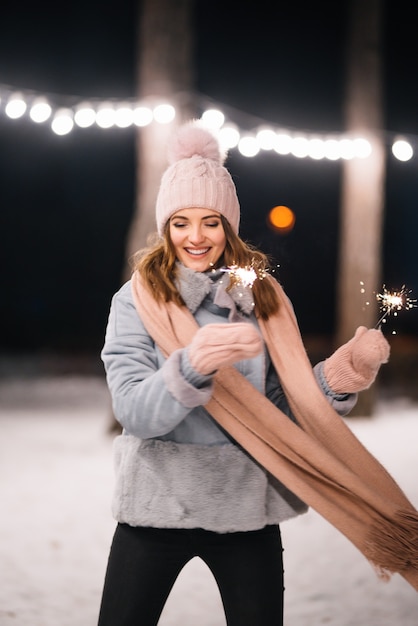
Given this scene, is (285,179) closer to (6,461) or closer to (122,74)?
(122,74)

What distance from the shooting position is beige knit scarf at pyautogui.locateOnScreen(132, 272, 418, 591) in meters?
1.74

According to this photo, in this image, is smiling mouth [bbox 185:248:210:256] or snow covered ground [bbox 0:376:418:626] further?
snow covered ground [bbox 0:376:418:626]

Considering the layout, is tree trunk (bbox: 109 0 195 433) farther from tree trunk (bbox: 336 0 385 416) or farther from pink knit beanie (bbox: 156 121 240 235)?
pink knit beanie (bbox: 156 121 240 235)

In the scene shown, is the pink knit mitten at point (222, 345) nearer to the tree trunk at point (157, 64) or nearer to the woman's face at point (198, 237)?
the woman's face at point (198, 237)

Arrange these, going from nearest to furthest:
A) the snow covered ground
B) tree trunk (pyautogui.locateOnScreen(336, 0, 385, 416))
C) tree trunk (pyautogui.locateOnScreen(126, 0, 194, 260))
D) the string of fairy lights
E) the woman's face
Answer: the woman's face → the snow covered ground → the string of fairy lights → tree trunk (pyautogui.locateOnScreen(126, 0, 194, 260)) → tree trunk (pyautogui.locateOnScreen(336, 0, 385, 416))

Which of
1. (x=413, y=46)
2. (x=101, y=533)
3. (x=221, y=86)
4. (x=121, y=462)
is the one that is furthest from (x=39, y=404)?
(x=121, y=462)

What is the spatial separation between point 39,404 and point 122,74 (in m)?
5.52

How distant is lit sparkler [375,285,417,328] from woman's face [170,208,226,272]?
1.27 ft

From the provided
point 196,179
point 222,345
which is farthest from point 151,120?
point 222,345

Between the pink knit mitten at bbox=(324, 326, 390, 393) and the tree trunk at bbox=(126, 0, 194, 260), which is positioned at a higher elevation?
the tree trunk at bbox=(126, 0, 194, 260)

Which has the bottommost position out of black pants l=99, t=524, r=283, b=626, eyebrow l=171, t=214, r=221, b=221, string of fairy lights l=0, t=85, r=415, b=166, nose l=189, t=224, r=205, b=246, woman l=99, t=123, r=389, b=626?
black pants l=99, t=524, r=283, b=626

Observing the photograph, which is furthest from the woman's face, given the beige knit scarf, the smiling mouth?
the beige knit scarf

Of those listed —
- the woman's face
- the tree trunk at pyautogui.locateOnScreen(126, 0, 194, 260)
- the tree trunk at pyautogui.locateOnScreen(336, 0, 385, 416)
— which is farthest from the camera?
the tree trunk at pyautogui.locateOnScreen(336, 0, 385, 416)

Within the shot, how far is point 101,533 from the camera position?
163 inches
